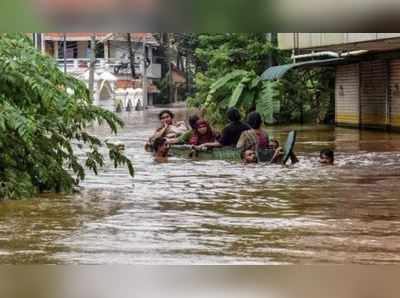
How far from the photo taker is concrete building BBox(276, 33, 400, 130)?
2499cm

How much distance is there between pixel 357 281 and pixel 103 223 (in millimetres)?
4319

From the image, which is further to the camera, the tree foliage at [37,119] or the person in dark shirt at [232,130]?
the person in dark shirt at [232,130]

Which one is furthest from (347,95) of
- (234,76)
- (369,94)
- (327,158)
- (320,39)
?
(327,158)

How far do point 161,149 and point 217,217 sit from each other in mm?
8746

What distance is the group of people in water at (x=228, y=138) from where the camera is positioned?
16.4 m

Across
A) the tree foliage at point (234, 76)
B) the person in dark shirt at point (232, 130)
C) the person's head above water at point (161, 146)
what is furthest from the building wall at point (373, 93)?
the person in dark shirt at point (232, 130)

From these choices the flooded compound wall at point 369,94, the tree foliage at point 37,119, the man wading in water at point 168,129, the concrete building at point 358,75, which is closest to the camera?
the tree foliage at point 37,119

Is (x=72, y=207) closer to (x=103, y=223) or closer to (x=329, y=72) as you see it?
(x=103, y=223)

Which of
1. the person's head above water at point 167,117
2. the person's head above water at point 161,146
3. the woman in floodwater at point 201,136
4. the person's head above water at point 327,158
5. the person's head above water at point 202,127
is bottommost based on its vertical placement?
the person's head above water at point 327,158

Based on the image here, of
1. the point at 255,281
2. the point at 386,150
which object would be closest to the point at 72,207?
the point at 255,281

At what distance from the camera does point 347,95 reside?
31031 millimetres

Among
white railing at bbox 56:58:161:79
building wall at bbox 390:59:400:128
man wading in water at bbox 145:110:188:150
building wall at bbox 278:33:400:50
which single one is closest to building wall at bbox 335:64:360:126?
building wall at bbox 390:59:400:128

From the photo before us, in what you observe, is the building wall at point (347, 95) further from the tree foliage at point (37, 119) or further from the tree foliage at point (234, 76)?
the tree foliage at point (37, 119)
